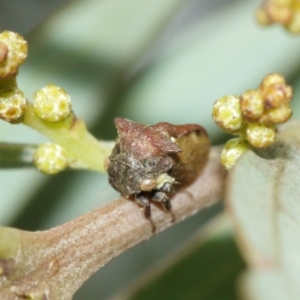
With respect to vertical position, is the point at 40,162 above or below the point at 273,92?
below

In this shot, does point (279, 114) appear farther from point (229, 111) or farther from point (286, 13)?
point (286, 13)

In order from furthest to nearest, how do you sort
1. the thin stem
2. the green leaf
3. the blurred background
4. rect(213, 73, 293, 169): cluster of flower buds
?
the blurred background < the thin stem < rect(213, 73, 293, 169): cluster of flower buds < the green leaf

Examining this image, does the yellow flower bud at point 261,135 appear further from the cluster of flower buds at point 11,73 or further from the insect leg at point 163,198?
the cluster of flower buds at point 11,73

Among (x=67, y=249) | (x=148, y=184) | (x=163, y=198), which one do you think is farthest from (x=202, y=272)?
(x=67, y=249)

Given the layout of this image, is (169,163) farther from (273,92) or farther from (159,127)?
(273,92)

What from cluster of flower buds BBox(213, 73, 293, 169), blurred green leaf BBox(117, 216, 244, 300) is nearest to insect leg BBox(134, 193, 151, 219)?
cluster of flower buds BBox(213, 73, 293, 169)

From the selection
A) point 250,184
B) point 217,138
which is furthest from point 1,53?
point 217,138

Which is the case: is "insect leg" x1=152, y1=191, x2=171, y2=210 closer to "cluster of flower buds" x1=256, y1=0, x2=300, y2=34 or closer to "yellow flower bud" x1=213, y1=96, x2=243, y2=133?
"yellow flower bud" x1=213, y1=96, x2=243, y2=133
